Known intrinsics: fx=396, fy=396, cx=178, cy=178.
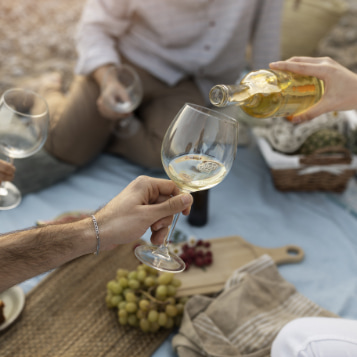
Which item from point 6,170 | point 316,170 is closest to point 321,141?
point 316,170

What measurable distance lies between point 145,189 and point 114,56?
1.00 m

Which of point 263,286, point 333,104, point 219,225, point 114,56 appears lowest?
point 219,225

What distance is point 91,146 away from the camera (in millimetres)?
1579

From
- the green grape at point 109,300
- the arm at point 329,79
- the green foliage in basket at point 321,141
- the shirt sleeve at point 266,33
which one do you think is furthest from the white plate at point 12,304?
the shirt sleeve at point 266,33

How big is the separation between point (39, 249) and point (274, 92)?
1.66 feet

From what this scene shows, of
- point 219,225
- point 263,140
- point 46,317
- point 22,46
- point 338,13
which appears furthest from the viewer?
point 22,46

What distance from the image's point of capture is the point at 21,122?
2.90 feet

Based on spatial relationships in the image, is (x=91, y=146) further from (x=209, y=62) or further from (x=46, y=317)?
(x=46, y=317)

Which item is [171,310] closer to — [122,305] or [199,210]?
[122,305]

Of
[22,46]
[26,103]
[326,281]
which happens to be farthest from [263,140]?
[22,46]

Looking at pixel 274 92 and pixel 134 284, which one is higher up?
pixel 274 92

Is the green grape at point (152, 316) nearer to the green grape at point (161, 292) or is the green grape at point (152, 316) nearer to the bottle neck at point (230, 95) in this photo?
the green grape at point (161, 292)

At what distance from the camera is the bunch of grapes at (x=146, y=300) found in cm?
88

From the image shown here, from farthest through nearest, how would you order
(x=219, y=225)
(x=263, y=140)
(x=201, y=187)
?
(x=263, y=140) < (x=219, y=225) < (x=201, y=187)
